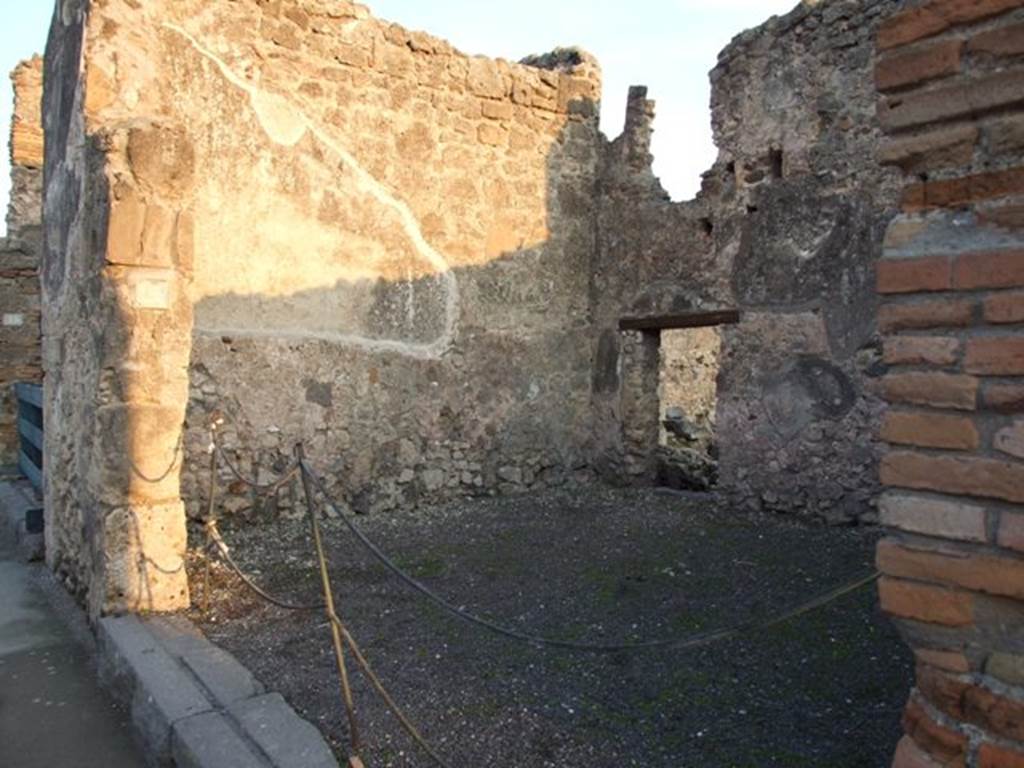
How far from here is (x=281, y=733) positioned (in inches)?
106

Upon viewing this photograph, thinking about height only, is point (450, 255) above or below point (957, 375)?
above

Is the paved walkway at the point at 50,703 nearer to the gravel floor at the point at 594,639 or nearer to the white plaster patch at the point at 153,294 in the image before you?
the gravel floor at the point at 594,639

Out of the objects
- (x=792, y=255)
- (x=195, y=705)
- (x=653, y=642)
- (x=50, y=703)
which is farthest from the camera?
(x=792, y=255)

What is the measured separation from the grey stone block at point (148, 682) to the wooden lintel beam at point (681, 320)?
16.6 ft

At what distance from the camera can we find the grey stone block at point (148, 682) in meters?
2.88

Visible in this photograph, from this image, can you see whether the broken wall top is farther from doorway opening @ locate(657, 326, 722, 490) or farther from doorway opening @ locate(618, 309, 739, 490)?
doorway opening @ locate(657, 326, 722, 490)

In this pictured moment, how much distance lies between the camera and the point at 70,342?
469cm

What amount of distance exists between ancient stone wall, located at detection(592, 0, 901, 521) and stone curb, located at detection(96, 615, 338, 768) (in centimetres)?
458

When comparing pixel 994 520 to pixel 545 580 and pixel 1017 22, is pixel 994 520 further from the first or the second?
pixel 545 580

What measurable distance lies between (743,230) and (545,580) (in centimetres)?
359

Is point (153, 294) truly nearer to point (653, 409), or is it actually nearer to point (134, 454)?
point (134, 454)

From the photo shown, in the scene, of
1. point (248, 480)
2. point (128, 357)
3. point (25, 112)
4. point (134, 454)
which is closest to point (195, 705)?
point (134, 454)

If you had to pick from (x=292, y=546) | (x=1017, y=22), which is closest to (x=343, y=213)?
(x=292, y=546)

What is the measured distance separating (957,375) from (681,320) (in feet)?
18.6
